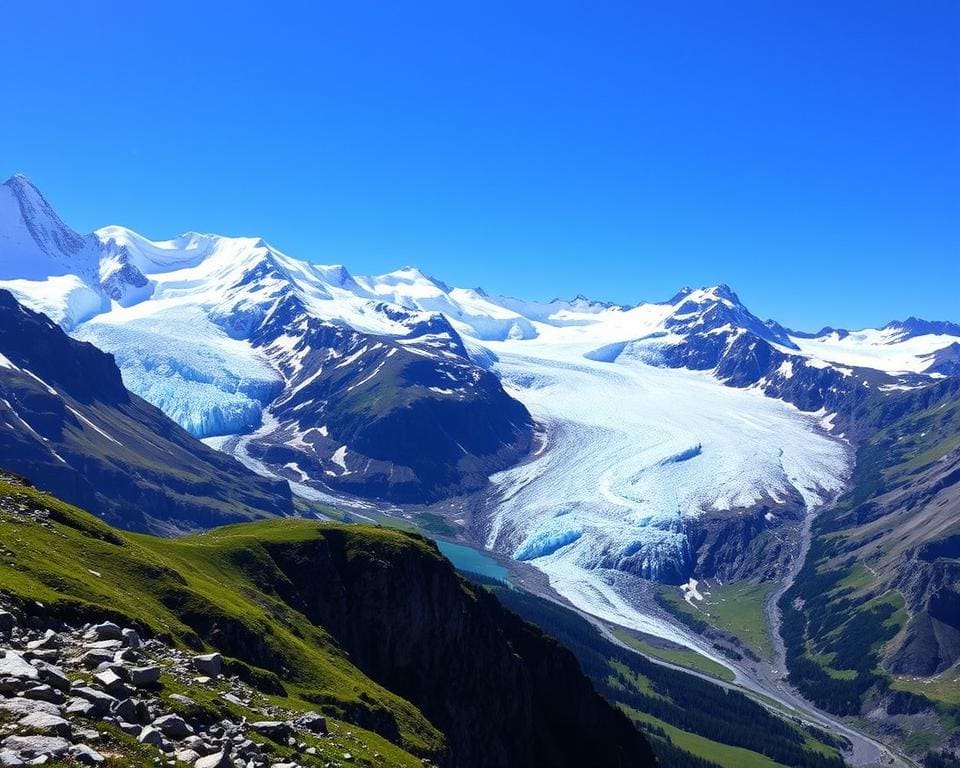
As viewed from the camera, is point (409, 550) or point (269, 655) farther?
point (409, 550)

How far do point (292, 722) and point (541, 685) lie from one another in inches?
3639

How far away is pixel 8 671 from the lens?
32.2 m

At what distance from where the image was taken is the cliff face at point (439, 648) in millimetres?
105062

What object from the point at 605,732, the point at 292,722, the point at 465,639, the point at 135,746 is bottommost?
the point at 605,732

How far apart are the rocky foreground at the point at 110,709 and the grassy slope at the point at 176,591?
19.7 feet

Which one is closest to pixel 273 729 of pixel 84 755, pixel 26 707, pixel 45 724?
pixel 26 707

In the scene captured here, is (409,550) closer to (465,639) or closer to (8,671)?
(465,639)

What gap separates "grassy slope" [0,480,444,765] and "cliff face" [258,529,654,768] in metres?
10.0

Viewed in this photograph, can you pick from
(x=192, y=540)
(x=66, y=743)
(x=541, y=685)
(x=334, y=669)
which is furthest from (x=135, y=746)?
(x=541, y=685)

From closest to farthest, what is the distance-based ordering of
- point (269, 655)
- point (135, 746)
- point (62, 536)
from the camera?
point (135, 746)
point (62, 536)
point (269, 655)

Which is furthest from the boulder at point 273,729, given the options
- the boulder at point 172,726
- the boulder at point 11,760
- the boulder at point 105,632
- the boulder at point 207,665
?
the boulder at point 11,760

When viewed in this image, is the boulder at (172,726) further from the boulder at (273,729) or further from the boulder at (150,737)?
the boulder at (273,729)

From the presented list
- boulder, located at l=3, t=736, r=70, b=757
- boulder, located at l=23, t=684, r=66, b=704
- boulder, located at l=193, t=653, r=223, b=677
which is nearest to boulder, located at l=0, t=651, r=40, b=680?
boulder, located at l=23, t=684, r=66, b=704

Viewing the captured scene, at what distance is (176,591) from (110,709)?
127 feet
